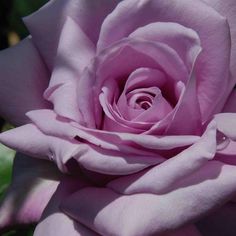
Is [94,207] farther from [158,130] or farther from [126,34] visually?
[126,34]

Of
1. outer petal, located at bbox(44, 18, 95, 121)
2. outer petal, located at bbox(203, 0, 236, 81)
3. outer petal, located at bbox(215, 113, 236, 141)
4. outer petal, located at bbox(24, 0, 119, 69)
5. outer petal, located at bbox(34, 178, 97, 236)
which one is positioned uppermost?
outer petal, located at bbox(24, 0, 119, 69)

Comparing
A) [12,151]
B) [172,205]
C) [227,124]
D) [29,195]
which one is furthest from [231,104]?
[12,151]

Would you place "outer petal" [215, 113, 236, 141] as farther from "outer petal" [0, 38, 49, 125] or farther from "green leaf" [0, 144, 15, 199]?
"green leaf" [0, 144, 15, 199]

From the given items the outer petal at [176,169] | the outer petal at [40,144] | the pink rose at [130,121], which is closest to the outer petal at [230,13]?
the pink rose at [130,121]

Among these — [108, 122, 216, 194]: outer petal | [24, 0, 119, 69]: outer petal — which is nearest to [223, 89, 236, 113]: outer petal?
[108, 122, 216, 194]: outer petal

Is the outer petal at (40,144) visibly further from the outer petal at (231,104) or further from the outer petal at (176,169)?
the outer petal at (231,104)

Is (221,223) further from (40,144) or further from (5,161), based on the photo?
(5,161)

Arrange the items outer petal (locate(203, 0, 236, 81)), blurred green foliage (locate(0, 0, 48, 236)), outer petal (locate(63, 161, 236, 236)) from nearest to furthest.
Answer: outer petal (locate(63, 161, 236, 236)) < outer petal (locate(203, 0, 236, 81)) < blurred green foliage (locate(0, 0, 48, 236))

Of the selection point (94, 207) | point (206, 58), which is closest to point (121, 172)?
point (94, 207)
